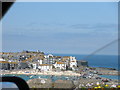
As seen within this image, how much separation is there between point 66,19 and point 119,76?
26.0m

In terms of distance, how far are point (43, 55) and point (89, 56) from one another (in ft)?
29.5

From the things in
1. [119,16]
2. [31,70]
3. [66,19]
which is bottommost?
[31,70]

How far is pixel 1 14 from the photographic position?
2.00 feet

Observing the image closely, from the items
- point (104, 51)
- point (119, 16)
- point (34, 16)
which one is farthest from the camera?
point (34, 16)

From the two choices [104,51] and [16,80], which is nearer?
[16,80]

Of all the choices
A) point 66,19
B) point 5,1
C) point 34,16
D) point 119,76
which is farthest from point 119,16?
point 66,19

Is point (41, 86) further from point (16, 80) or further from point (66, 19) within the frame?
point (66, 19)

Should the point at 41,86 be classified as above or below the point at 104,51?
below

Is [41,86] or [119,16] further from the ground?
[119,16]

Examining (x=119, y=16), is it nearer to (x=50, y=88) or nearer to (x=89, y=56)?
(x=50, y=88)

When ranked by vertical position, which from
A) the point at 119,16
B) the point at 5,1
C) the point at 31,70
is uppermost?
the point at 119,16

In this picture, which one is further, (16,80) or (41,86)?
(41,86)

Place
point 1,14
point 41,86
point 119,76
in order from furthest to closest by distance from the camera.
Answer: point 41,86 < point 119,76 < point 1,14

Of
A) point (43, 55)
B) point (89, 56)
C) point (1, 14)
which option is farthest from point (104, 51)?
point (43, 55)
